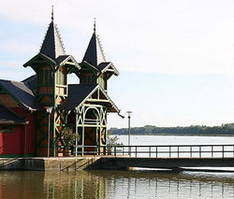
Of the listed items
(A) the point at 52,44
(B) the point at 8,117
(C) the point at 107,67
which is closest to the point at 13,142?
(B) the point at 8,117

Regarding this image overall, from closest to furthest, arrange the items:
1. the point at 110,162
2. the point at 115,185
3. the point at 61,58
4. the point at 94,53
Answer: the point at 115,185 → the point at 110,162 → the point at 61,58 → the point at 94,53

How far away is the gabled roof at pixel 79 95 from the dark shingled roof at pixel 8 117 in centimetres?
331

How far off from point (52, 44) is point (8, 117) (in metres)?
6.60

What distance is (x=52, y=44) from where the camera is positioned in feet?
147

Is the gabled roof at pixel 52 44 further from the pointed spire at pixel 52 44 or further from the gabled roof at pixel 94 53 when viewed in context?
the gabled roof at pixel 94 53

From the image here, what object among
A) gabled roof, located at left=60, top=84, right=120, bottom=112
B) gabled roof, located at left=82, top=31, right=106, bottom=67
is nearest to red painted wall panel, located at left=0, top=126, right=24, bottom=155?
gabled roof, located at left=60, top=84, right=120, bottom=112

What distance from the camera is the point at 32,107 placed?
141 feet

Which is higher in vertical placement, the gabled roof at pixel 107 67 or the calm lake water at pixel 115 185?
the gabled roof at pixel 107 67

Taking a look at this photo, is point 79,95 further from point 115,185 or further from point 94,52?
point 115,185

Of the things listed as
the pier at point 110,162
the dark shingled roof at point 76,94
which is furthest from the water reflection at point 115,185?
the dark shingled roof at point 76,94

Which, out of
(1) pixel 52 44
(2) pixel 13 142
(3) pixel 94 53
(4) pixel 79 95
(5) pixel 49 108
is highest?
(1) pixel 52 44

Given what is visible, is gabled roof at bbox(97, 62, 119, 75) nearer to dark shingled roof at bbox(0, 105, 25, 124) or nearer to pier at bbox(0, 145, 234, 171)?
pier at bbox(0, 145, 234, 171)

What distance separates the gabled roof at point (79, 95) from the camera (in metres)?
43.6

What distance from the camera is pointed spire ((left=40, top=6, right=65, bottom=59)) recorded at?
44.2 meters
